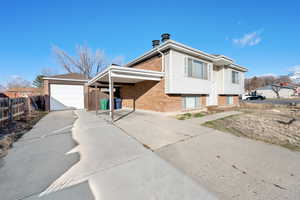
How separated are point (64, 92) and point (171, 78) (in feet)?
38.0

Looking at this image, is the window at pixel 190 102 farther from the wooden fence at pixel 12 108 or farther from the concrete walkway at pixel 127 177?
the wooden fence at pixel 12 108

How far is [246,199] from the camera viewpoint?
1.70 metres

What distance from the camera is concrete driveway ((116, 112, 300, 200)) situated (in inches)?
74.4

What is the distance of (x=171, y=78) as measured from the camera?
7.77 metres

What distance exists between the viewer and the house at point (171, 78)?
Answer: 7672mm

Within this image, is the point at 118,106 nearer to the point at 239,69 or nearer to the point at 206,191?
the point at 206,191

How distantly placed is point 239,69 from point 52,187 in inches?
691

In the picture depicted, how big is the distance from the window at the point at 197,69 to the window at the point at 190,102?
5.75 ft

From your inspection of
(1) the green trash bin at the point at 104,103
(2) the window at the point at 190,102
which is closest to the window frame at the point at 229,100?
(2) the window at the point at 190,102

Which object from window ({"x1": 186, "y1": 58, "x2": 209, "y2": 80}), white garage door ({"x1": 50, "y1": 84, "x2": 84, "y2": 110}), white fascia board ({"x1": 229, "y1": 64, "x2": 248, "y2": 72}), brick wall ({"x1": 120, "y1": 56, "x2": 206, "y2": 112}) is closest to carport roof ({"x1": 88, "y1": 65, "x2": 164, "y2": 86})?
brick wall ({"x1": 120, "y1": 56, "x2": 206, "y2": 112})

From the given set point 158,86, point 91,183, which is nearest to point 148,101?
point 158,86

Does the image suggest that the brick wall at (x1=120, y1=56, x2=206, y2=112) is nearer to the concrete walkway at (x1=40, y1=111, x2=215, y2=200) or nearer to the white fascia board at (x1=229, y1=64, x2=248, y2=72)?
the concrete walkway at (x1=40, y1=111, x2=215, y2=200)

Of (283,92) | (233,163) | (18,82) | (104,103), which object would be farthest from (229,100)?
(18,82)

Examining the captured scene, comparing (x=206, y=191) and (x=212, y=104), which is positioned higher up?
(x=212, y=104)
